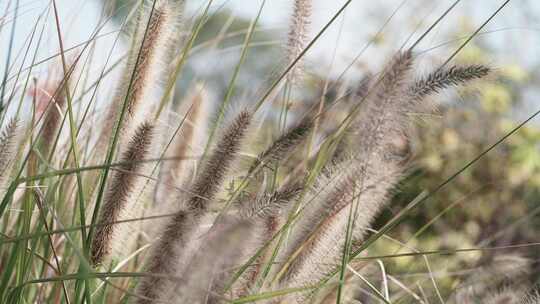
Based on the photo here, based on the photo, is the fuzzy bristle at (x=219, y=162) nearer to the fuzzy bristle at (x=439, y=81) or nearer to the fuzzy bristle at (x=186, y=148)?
the fuzzy bristle at (x=439, y=81)

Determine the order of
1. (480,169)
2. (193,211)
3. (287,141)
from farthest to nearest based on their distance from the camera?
1. (480,169)
2. (287,141)
3. (193,211)

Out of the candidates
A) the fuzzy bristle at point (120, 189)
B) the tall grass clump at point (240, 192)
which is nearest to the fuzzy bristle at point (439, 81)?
the tall grass clump at point (240, 192)

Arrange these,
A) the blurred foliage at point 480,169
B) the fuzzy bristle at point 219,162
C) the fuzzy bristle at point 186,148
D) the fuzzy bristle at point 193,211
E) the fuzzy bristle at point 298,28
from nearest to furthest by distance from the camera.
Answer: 1. the fuzzy bristle at point 193,211
2. the fuzzy bristle at point 219,162
3. the fuzzy bristle at point 298,28
4. the fuzzy bristle at point 186,148
5. the blurred foliage at point 480,169

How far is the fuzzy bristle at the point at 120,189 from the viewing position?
1.36 meters

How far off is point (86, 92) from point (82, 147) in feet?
0.77

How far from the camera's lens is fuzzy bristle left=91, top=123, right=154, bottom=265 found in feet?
4.47

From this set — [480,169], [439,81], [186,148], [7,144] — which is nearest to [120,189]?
[7,144]

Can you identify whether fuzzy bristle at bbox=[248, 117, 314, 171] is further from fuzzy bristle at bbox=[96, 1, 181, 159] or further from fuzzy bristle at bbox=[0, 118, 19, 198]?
fuzzy bristle at bbox=[0, 118, 19, 198]

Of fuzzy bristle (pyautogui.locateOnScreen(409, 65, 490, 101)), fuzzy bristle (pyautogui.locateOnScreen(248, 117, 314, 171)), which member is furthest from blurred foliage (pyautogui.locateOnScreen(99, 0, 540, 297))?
fuzzy bristle (pyautogui.locateOnScreen(248, 117, 314, 171))

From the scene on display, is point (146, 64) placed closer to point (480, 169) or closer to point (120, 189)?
point (120, 189)

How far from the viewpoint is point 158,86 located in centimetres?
172

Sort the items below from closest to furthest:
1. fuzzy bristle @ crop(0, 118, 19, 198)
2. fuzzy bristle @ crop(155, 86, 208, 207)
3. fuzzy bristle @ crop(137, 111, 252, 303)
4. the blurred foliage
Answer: fuzzy bristle @ crop(137, 111, 252, 303), fuzzy bristle @ crop(0, 118, 19, 198), fuzzy bristle @ crop(155, 86, 208, 207), the blurred foliage

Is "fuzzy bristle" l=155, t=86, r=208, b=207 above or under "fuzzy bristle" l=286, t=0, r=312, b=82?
under

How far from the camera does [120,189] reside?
1414mm
